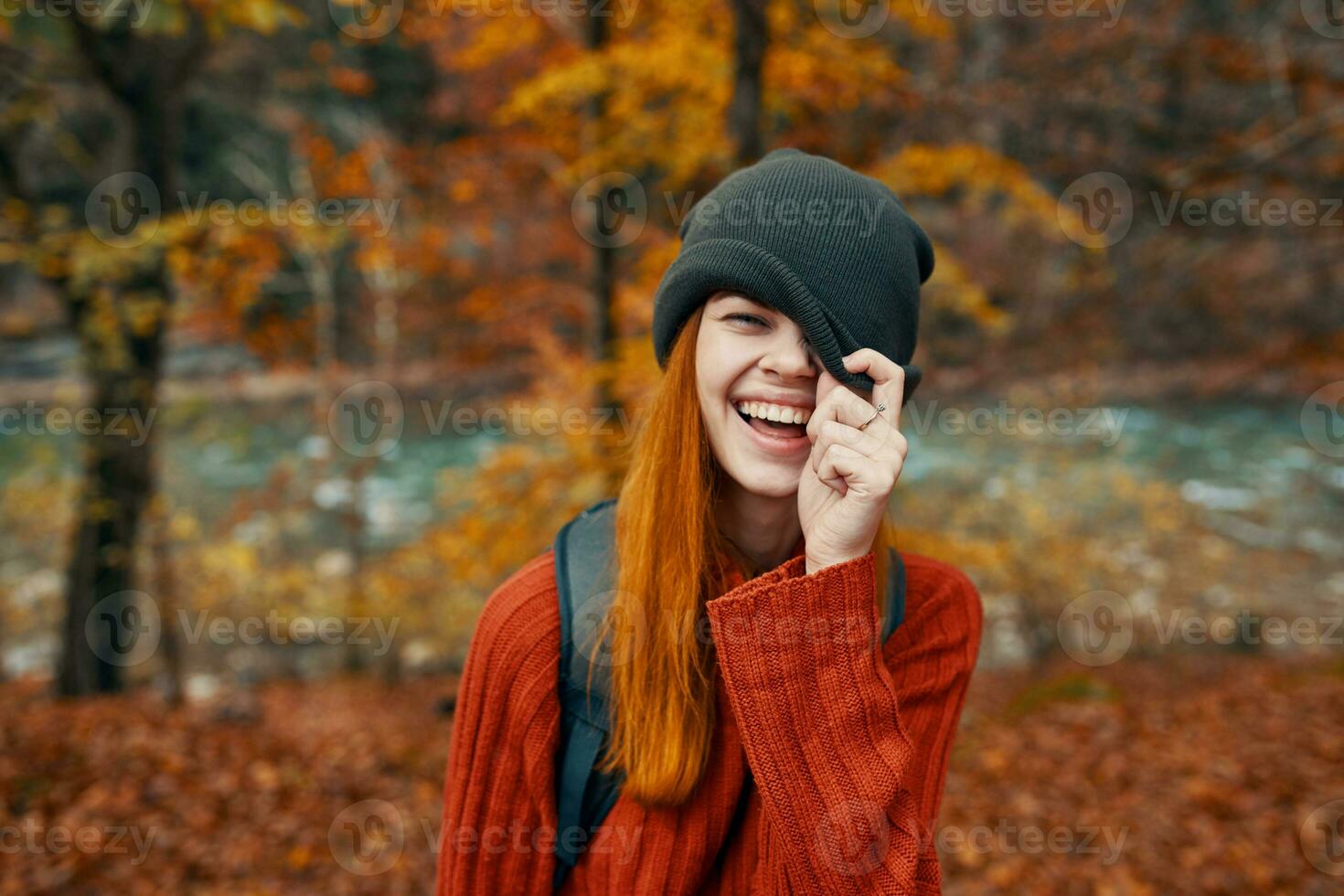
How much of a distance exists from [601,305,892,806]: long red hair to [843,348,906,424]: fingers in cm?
32

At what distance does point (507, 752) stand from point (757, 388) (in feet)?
2.74

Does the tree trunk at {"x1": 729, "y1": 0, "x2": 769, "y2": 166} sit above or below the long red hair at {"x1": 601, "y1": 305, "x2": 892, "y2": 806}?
above

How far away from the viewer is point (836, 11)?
5.09 metres

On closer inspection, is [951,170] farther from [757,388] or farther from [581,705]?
[581,705]

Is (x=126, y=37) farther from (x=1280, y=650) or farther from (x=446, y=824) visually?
(x=1280, y=650)

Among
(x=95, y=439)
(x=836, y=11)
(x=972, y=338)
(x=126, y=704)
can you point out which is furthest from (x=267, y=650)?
(x=972, y=338)

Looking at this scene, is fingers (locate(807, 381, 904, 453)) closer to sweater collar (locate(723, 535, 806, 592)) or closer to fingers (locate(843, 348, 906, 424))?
fingers (locate(843, 348, 906, 424))

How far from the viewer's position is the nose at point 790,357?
4.90 ft

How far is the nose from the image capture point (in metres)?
1.49

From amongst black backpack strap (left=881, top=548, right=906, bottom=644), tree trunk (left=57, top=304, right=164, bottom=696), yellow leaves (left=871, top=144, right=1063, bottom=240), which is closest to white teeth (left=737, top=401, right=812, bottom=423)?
black backpack strap (left=881, top=548, right=906, bottom=644)

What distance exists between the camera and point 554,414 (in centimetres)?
664

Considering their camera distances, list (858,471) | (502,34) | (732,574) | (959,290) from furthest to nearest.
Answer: (502,34), (959,290), (732,574), (858,471)

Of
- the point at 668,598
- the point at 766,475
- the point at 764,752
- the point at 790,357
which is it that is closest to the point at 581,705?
the point at 668,598

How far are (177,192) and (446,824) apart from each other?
6.65 metres
